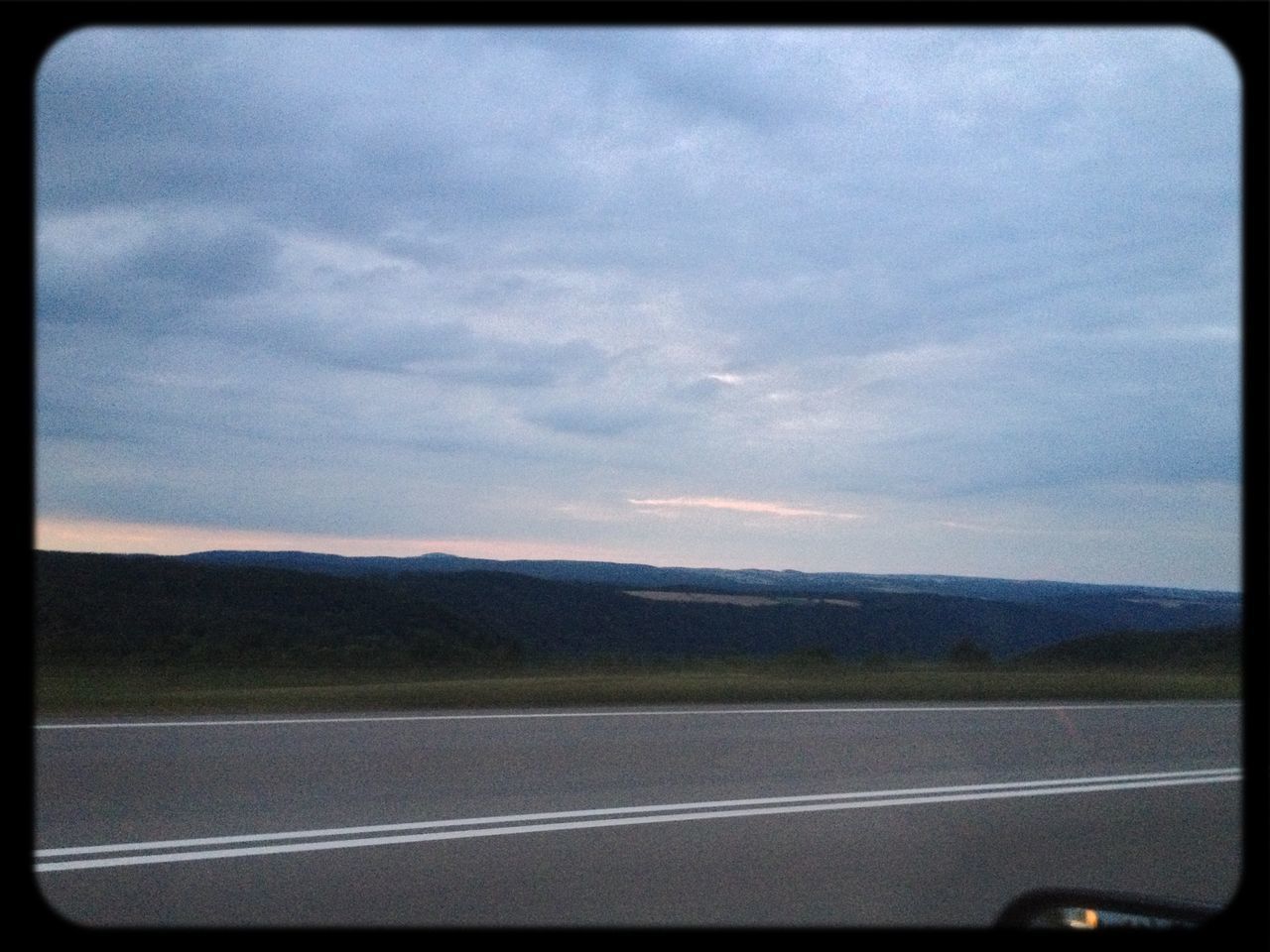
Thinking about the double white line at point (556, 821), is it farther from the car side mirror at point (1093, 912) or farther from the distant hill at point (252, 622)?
the distant hill at point (252, 622)

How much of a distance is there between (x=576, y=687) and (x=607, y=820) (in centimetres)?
850

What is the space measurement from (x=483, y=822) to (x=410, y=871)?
1.49 meters

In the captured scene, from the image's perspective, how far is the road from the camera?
20.3 ft

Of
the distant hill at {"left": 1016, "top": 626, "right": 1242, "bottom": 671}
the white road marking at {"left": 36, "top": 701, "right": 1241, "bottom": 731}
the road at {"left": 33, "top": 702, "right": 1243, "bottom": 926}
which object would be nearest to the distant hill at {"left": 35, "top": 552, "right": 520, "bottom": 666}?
the white road marking at {"left": 36, "top": 701, "right": 1241, "bottom": 731}

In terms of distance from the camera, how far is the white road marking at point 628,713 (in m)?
12.6

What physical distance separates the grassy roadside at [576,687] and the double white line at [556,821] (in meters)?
4.53

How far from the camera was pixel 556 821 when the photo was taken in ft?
27.1

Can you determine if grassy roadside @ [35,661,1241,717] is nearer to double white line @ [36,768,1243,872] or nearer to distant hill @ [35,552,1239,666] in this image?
distant hill @ [35,552,1239,666]

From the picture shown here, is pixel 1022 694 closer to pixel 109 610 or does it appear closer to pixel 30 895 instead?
pixel 109 610

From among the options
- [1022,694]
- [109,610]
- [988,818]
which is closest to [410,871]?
[988,818]

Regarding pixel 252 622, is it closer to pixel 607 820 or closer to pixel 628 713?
pixel 628 713

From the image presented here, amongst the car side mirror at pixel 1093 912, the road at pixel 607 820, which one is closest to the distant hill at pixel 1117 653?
the road at pixel 607 820

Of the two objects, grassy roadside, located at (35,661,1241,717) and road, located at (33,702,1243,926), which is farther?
grassy roadside, located at (35,661,1241,717)

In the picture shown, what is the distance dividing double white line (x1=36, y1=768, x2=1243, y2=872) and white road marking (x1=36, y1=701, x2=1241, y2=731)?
9.29 feet
